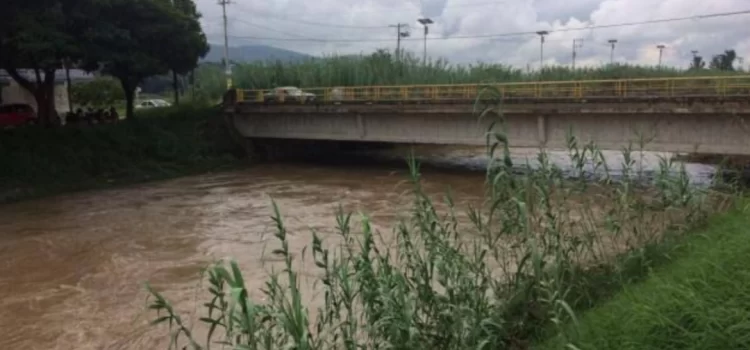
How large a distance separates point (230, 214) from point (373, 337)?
45.6 ft

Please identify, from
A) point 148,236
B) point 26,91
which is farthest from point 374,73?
point 26,91


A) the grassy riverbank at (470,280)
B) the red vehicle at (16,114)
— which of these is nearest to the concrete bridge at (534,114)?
the grassy riverbank at (470,280)

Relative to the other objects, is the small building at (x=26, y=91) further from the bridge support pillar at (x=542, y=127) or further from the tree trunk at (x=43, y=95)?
the bridge support pillar at (x=542, y=127)

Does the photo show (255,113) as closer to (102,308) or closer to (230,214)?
(230,214)

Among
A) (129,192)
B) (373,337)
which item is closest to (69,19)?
(129,192)

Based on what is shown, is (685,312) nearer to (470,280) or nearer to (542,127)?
(470,280)

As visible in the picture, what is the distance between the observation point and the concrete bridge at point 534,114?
18359mm

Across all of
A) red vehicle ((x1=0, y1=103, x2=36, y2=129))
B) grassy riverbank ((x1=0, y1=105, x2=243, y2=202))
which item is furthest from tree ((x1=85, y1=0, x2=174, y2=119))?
red vehicle ((x1=0, y1=103, x2=36, y2=129))

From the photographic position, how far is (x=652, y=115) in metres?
19.3

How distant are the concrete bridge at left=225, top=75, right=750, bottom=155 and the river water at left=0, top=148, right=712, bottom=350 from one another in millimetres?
1489

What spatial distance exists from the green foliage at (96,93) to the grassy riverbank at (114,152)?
48.9 ft

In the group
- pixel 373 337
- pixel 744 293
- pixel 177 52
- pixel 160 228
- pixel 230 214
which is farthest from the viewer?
pixel 177 52

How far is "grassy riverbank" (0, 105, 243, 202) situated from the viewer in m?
21.8

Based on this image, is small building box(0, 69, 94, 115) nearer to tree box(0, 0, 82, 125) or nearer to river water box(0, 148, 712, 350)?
tree box(0, 0, 82, 125)
